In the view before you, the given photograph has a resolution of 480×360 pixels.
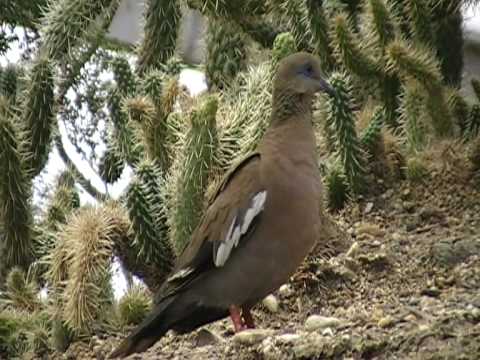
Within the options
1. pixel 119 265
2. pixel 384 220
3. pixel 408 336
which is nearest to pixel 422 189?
pixel 384 220

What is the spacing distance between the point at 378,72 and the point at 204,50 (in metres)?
1.57

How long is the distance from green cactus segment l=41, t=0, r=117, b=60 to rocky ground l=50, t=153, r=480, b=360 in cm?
Result: 233

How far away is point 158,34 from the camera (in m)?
8.00

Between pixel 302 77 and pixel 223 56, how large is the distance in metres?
2.97

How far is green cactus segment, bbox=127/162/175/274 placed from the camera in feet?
19.5

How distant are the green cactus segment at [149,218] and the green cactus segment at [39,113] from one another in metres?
1.04

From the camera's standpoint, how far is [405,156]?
664 centimetres

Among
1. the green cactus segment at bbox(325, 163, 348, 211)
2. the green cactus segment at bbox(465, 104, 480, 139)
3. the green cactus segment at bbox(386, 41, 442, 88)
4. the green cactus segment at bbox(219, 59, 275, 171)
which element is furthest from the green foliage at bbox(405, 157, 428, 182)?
the green cactus segment at bbox(219, 59, 275, 171)

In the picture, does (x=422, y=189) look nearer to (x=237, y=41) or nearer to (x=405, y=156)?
(x=405, y=156)

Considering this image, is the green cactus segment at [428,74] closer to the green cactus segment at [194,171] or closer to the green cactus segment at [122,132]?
the green cactus segment at [194,171]

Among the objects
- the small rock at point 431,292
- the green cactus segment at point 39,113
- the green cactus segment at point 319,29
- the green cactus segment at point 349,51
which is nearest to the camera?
the small rock at point 431,292

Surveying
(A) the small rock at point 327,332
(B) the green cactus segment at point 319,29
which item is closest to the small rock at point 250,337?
(A) the small rock at point 327,332

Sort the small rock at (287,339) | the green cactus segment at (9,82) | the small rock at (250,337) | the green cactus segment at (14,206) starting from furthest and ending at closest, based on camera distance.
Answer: the green cactus segment at (9,82), the green cactus segment at (14,206), the small rock at (250,337), the small rock at (287,339)

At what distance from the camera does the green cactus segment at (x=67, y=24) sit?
7910 mm
